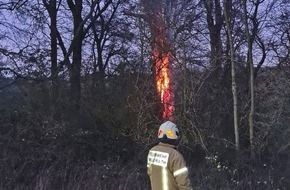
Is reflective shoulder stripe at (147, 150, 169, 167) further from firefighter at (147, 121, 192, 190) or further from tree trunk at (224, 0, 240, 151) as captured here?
tree trunk at (224, 0, 240, 151)

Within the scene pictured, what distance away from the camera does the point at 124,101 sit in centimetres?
1486

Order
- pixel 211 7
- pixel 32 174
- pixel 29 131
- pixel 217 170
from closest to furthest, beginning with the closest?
pixel 32 174
pixel 217 170
pixel 29 131
pixel 211 7

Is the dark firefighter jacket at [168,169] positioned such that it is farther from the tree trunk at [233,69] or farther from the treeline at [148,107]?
the tree trunk at [233,69]

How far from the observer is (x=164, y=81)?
50.3 ft

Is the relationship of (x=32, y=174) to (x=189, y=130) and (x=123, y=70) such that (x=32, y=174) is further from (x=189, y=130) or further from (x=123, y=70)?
(x=123, y=70)

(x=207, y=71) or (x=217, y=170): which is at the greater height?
(x=207, y=71)

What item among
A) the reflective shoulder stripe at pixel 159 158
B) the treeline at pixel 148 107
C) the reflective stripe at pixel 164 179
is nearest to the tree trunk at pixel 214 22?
the treeline at pixel 148 107

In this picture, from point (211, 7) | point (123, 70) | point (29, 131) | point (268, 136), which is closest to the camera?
point (29, 131)

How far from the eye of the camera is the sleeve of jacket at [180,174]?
5.68 m

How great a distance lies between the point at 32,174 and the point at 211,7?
11.2 meters

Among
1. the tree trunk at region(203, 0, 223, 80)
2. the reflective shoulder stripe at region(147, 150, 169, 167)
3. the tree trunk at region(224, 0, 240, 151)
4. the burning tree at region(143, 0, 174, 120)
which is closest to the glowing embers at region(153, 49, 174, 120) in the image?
the burning tree at region(143, 0, 174, 120)

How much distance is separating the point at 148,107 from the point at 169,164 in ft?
28.5

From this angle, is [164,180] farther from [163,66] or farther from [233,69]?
[163,66]

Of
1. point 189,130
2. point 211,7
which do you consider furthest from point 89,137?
point 211,7
